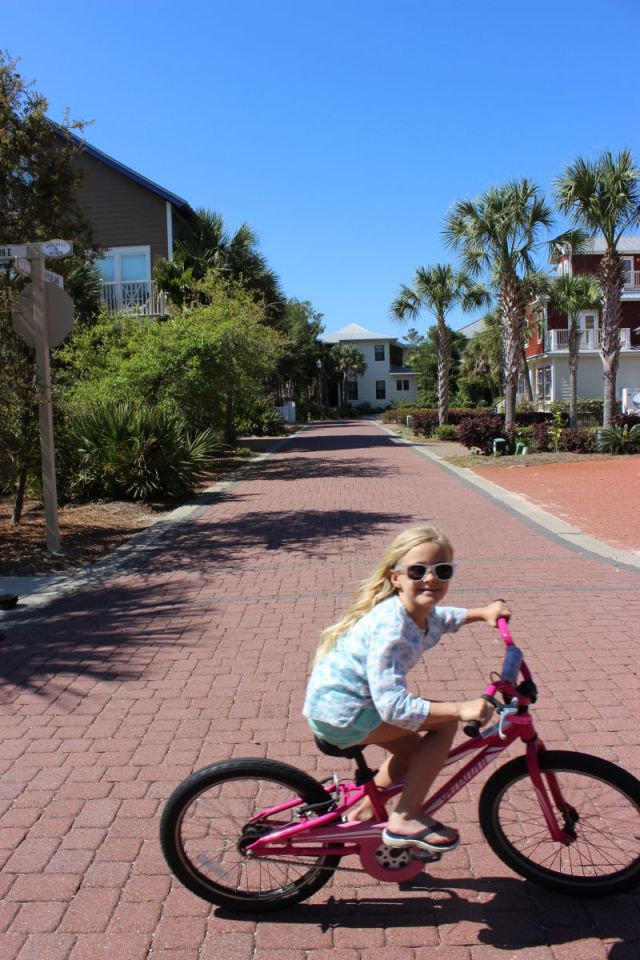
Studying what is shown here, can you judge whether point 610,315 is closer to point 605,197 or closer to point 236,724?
point 605,197

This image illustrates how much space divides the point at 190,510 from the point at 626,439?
1217 cm

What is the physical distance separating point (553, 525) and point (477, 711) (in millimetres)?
8392

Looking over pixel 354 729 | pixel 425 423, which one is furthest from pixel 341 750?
pixel 425 423

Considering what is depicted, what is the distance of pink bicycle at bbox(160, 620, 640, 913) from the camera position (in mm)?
2648

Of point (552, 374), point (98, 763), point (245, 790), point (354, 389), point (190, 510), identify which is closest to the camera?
point (245, 790)

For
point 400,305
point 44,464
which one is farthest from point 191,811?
point 400,305

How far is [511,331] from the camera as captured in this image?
2289 centimetres

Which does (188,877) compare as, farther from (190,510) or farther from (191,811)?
(190,510)

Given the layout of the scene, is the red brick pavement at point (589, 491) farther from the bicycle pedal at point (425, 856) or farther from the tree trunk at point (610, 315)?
the bicycle pedal at point (425, 856)

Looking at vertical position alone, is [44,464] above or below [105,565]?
above

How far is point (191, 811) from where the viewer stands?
2.75m

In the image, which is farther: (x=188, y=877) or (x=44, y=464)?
(x=44, y=464)

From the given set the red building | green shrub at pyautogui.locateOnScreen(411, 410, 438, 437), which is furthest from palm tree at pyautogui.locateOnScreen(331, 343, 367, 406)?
green shrub at pyautogui.locateOnScreen(411, 410, 438, 437)

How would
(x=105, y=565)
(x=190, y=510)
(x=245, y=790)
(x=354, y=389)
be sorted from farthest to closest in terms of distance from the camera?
(x=354, y=389)
(x=190, y=510)
(x=105, y=565)
(x=245, y=790)
